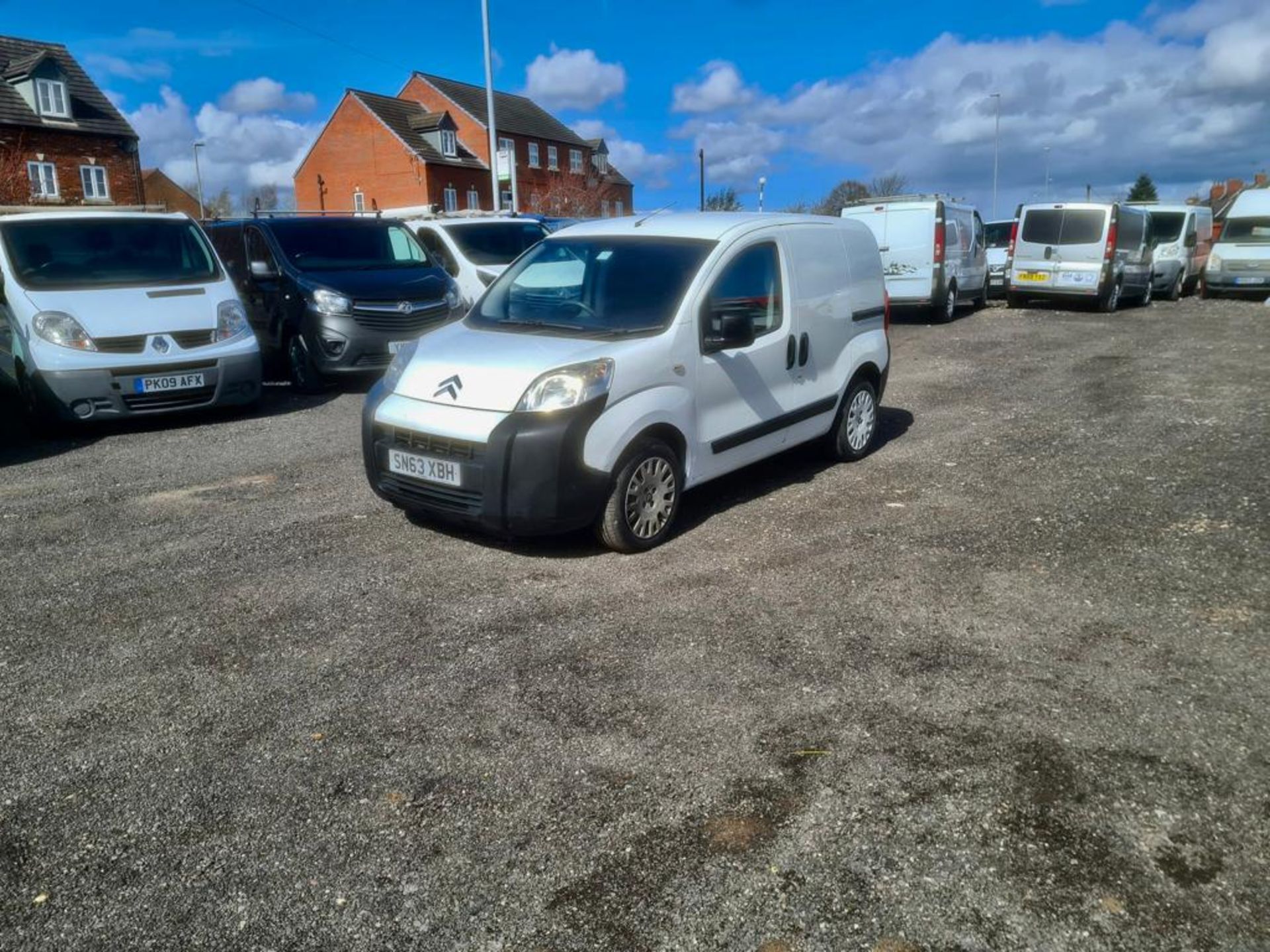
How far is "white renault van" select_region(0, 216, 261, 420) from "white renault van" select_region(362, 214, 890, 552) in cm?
385

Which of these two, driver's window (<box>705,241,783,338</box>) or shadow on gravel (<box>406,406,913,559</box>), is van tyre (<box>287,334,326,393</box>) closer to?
shadow on gravel (<box>406,406,913,559</box>)

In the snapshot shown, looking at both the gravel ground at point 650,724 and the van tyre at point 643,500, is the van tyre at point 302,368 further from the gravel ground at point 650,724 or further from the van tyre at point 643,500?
the van tyre at point 643,500

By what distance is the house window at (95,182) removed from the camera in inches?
1316

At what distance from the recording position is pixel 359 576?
4.96m

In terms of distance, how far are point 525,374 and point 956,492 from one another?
10.8 feet

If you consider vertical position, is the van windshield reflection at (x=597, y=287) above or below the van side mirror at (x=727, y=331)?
above

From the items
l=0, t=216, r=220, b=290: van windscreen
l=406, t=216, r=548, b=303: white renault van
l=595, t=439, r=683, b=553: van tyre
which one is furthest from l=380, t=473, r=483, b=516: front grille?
l=406, t=216, r=548, b=303: white renault van

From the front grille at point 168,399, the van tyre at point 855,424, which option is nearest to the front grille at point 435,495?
the van tyre at point 855,424

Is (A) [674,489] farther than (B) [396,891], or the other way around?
(A) [674,489]

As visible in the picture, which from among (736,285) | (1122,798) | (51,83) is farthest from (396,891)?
(51,83)

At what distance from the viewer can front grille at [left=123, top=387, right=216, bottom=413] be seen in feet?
27.1

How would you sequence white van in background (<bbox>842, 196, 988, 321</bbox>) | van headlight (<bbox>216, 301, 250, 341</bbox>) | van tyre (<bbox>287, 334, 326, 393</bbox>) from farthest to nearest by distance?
white van in background (<bbox>842, 196, 988, 321</bbox>) < van tyre (<bbox>287, 334, 326, 393</bbox>) < van headlight (<bbox>216, 301, 250, 341</bbox>)

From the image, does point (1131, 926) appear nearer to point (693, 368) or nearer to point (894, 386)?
point (693, 368)

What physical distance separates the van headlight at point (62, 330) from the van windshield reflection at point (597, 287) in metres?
4.23
